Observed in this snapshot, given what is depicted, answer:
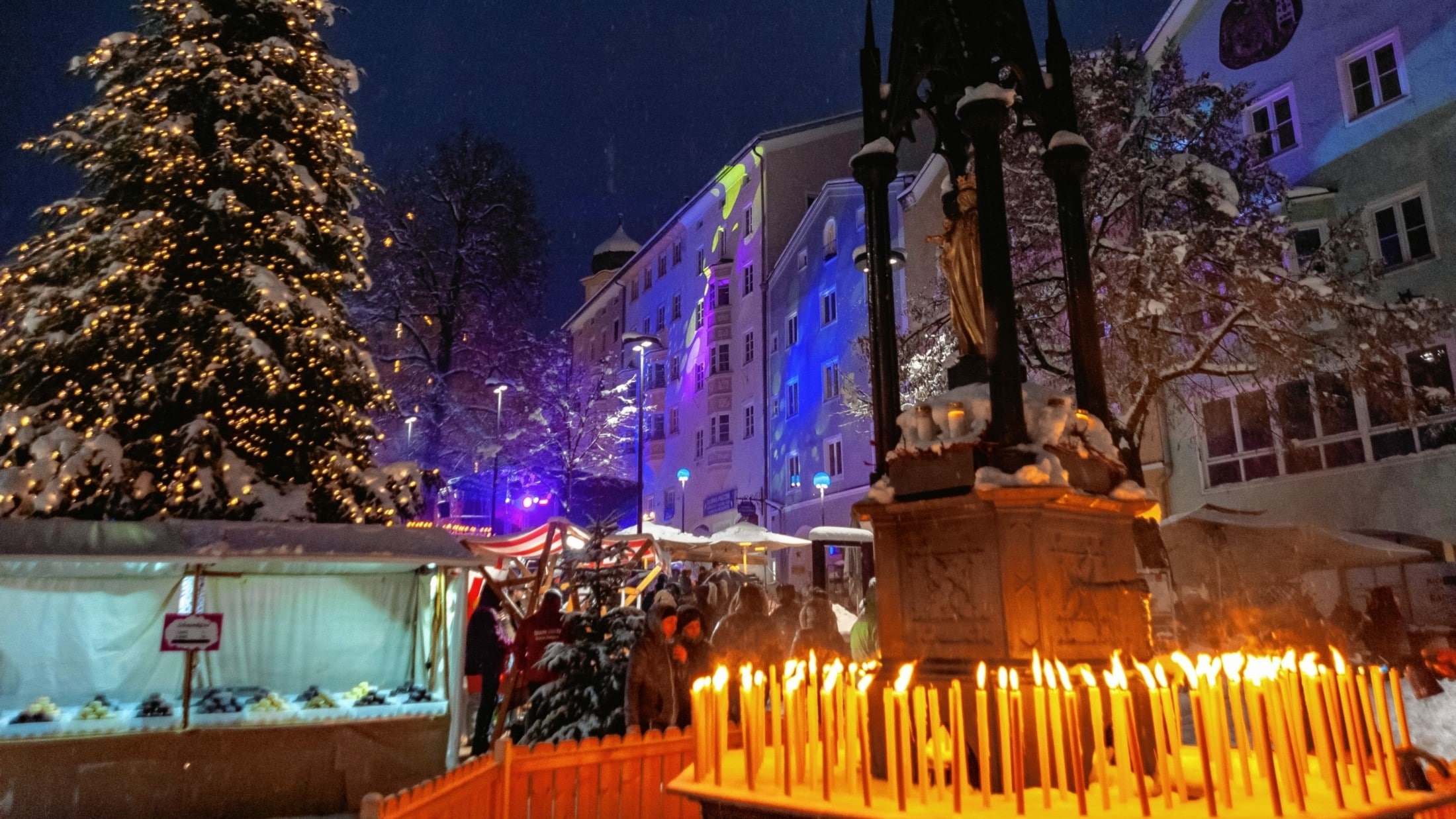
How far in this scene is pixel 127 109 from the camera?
1140 centimetres

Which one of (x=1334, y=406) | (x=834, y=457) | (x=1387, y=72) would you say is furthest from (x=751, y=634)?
(x=834, y=457)

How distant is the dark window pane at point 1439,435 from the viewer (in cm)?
1659

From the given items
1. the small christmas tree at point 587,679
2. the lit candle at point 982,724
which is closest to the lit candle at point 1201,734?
the lit candle at point 982,724

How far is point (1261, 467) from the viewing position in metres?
20.2

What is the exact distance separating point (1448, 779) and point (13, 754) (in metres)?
11.3

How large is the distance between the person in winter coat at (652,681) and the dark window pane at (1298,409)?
1650 centimetres

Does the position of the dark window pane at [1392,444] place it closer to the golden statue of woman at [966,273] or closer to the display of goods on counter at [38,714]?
the golden statue of woman at [966,273]

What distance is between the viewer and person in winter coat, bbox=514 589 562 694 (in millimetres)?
11211

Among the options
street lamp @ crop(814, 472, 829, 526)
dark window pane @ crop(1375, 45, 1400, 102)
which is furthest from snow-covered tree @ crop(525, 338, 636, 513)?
dark window pane @ crop(1375, 45, 1400, 102)

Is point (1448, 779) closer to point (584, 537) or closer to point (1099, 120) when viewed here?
point (584, 537)

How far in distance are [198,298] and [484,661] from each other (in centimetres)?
591

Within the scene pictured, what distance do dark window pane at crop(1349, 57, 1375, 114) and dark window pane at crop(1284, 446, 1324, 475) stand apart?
25.4ft

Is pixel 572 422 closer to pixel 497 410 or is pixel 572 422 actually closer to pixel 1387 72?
pixel 497 410

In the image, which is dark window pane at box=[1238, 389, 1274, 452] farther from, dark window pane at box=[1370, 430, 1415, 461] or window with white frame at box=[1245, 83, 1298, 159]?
window with white frame at box=[1245, 83, 1298, 159]
